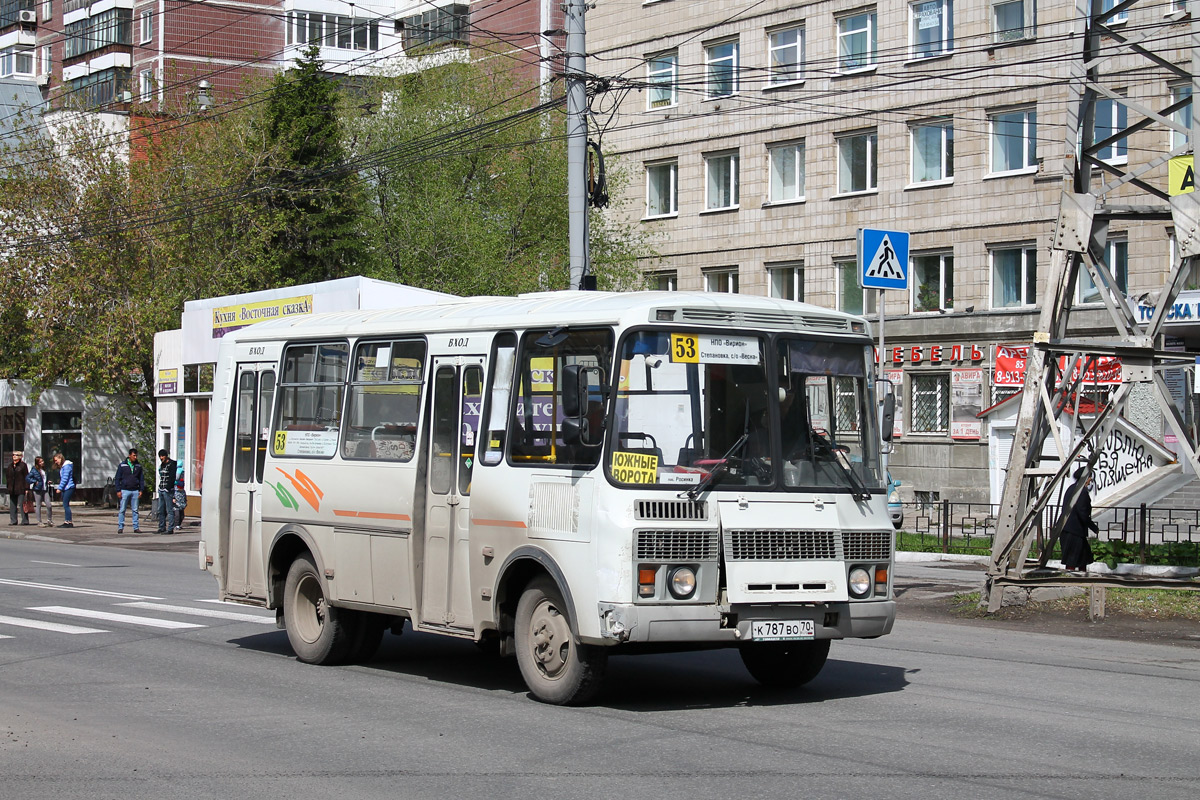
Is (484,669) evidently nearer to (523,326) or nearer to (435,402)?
(435,402)

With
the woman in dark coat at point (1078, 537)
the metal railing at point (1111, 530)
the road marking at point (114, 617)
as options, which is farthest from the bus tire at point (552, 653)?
the woman in dark coat at point (1078, 537)

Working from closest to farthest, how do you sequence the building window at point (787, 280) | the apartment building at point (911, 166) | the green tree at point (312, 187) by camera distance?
the apartment building at point (911, 166) → the building window at point (787, 280) → the green tree at point (312, 187)

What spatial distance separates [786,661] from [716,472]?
1934 mm

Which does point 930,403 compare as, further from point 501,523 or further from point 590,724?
point 590,724

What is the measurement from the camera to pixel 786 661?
10328mm

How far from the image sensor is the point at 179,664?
461 inches

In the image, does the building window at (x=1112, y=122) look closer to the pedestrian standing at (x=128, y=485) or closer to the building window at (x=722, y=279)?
the building window at (x=722, y=279)

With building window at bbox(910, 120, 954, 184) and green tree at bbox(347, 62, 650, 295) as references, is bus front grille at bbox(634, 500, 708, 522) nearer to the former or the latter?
green tree at bbox(347, 62, 650, 295)

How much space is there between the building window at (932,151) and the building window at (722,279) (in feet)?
21.1

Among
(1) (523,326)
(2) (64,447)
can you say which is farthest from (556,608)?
(2) (64,447)

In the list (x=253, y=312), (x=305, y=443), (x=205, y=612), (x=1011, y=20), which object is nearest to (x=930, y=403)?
(x=1011, y=20)

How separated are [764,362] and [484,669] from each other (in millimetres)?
3689

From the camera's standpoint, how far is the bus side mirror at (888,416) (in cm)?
970

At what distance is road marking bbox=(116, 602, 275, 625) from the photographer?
14.9 meters
